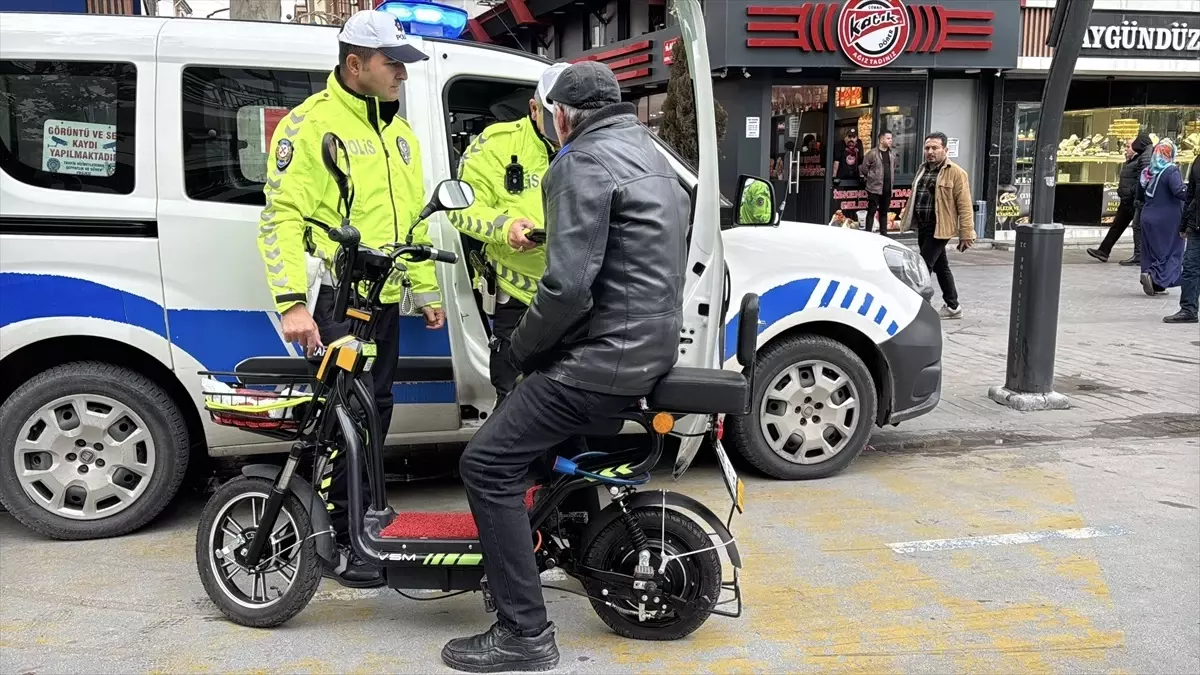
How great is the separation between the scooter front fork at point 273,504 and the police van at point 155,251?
1.01 m

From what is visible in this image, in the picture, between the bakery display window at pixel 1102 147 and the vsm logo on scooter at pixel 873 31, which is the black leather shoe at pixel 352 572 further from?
the bakery display window at pixel 1102 147

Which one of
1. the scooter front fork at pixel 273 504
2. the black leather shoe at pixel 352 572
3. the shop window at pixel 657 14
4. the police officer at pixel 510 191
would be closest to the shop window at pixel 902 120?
the shop window at pixel 657 14

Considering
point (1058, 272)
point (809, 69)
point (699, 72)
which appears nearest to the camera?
point (699, 72)

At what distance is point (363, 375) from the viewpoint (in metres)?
3.61

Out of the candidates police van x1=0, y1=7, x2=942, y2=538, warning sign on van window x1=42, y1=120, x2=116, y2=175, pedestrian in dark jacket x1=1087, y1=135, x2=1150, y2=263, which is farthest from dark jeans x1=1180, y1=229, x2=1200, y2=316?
warning sign on van window x1=42, y1=120, x2=116, y2=175

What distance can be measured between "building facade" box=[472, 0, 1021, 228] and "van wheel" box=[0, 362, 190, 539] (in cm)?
1400

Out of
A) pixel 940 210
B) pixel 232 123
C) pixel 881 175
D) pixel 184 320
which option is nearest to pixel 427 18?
pixel 232 123

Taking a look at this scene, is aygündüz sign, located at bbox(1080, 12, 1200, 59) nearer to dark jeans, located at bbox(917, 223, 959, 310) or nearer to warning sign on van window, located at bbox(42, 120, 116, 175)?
dark jeans, located at bbox(917, 223, 959, 310)

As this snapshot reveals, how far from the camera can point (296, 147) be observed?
3.67 metres

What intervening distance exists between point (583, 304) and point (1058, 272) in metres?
4.93

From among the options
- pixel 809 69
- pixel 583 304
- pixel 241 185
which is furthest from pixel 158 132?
pixel 809 69

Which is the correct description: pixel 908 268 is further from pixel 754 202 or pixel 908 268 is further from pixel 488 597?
pixel 488 597

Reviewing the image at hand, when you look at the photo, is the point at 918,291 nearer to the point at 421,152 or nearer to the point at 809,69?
the point at 421,152

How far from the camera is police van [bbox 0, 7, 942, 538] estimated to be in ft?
13.8
